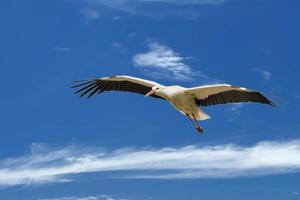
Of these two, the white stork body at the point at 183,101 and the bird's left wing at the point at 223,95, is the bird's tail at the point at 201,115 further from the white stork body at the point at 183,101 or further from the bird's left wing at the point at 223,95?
the bird's left wing at the point at 223,95

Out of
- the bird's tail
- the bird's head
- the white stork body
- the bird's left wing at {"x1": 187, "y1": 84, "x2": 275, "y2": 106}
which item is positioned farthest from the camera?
the bird's head

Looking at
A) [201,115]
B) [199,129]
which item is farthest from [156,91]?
[199,129]

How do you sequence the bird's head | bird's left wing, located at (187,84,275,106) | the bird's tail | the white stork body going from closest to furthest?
bird's left wing, located at (187,84,275,106) < the white stork body < the bird's tail < the bird's head

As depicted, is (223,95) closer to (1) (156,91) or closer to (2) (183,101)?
(2) (183,101)

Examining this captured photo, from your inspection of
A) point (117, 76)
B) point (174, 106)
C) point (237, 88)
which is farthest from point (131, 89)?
point (237, 88)

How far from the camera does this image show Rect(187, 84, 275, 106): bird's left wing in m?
23.5

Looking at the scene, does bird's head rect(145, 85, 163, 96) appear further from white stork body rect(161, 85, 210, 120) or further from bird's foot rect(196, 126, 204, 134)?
bird's foot rect(196, 126, 204, 134)

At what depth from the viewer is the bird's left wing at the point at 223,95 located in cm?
2345

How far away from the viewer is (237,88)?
77.0 feet

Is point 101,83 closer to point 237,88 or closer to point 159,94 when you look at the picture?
point 159,94

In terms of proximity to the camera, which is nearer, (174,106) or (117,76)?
(174,106)

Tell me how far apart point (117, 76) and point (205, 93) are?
12.7 feet

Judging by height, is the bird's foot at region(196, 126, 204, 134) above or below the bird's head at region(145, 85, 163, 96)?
below

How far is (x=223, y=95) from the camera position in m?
24.2
